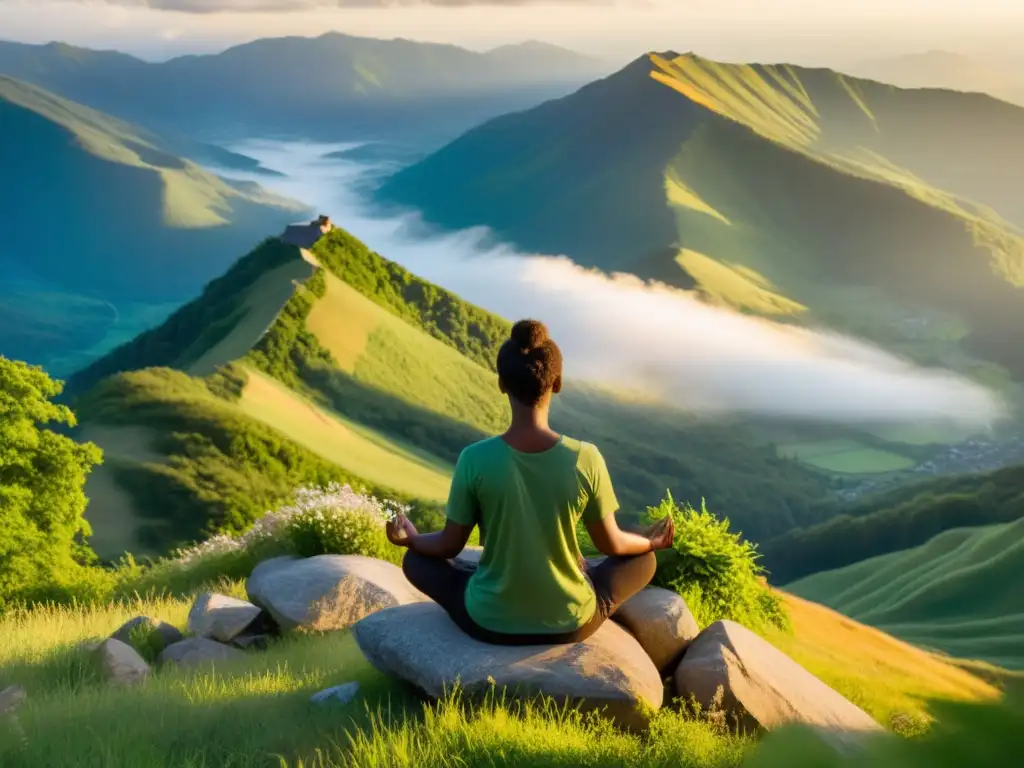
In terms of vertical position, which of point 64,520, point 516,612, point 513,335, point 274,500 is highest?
point 513,335

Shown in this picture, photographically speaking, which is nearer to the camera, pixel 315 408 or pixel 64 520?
pixel 64 520

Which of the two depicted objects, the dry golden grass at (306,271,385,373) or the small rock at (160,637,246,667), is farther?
the dry golden grass at (306,271,385,373)

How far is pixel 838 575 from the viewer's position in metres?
115

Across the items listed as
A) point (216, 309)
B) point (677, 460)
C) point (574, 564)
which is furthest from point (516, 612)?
point (677, 460)

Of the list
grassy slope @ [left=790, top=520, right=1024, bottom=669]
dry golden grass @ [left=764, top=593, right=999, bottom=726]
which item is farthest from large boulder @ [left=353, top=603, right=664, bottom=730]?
grassy slope @ [left=790, top=520, right=1024, bottom=669]

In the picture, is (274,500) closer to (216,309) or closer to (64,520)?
(64,520)

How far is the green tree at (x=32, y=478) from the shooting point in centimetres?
2089

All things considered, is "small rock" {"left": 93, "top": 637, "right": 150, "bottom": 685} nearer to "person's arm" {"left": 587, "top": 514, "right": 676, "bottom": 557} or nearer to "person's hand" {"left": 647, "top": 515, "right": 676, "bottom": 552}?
"person's arm" {"left": 587, "top": 514, "right": 676, "bottom": 557}

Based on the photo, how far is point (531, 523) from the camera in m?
7.74

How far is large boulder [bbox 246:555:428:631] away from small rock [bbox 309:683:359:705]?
4414mm

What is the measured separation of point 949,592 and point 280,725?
307 feet

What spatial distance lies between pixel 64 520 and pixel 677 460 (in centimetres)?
16320

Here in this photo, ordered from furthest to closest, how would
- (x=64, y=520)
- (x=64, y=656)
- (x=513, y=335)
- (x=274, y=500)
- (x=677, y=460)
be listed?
(x=677, y=460)
(x=274, y=500)
(x=64, y=520)
(x=64, y=656)
(x=513, y=335)

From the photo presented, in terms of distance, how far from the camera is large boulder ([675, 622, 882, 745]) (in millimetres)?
8812
